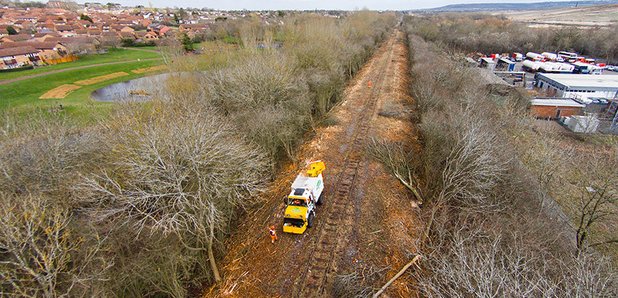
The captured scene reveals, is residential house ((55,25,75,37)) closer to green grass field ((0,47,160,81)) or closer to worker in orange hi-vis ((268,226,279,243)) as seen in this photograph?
green grass field ((0,47,160,81))

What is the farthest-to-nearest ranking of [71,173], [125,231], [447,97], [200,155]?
[447,97]
[71,173]
[200,155]
[125,231]

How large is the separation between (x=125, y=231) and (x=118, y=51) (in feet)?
338

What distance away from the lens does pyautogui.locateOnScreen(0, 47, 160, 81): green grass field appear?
6381cm

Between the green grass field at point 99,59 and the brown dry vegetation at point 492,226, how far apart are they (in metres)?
86.0

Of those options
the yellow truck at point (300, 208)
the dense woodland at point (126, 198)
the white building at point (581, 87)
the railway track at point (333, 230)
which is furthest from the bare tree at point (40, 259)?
the white building at point (581, 87)

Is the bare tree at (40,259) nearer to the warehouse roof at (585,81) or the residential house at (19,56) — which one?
the warehouse roof at (585,81)

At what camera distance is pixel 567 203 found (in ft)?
68.0

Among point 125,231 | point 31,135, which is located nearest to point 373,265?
point 125,231

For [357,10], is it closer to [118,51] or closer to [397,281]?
[118,51]

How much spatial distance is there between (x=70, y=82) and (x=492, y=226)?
80948 millimetres

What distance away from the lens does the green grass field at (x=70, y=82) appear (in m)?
41.1

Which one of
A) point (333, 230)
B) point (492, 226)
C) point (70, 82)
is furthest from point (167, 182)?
point (70, 82)

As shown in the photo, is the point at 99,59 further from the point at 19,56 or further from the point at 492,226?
the point at 492,226

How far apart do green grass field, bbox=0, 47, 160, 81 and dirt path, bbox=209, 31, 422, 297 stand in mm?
76870
